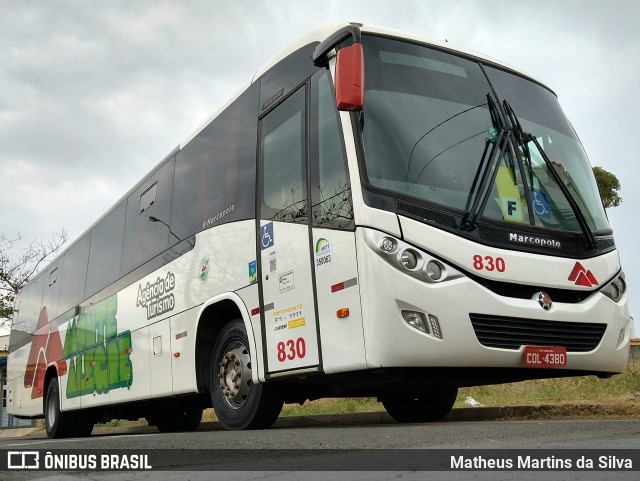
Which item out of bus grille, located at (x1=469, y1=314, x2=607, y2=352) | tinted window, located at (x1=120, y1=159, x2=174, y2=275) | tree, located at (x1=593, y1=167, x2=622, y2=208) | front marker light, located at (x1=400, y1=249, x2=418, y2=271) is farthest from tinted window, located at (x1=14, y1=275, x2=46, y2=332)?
tree, located at (x1=593, y1=167, x2=622, y2=208)

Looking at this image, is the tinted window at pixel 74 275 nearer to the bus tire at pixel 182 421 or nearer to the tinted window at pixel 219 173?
the bus tire at pixel 182 421

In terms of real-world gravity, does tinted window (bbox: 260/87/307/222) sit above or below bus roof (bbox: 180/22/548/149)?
below

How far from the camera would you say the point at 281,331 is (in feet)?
22.6

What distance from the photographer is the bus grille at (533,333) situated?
6082 mm

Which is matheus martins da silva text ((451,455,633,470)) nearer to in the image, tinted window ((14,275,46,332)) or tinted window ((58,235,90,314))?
tinted window ((58,235,90,314))

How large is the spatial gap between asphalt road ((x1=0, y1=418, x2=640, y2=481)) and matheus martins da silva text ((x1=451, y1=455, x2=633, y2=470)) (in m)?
0.06

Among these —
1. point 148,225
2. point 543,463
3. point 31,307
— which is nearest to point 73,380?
point 148,225

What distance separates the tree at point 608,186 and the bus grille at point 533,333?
20.8m

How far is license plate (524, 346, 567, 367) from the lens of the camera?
20.3 feet

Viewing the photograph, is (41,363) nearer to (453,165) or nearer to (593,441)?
(453,165)

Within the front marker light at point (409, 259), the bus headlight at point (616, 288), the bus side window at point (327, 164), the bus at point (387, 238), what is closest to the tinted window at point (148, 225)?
the bus at point (387, 238)

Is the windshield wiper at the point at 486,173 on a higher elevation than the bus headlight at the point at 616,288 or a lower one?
higher

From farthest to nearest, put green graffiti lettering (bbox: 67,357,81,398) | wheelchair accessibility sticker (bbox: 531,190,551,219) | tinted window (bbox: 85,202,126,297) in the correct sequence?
green graffiti lettering (bbox: 67,357,81,398), tinted window (bbox: 85,202,126,297), wheelchair accessibility sticker (bbox: 531,190,551,219)

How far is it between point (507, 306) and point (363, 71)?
6.85ft
